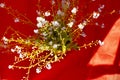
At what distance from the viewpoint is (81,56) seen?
1.97m

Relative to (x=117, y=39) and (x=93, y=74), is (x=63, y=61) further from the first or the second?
(x=117, y=39)

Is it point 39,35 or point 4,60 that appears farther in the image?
point 4,60

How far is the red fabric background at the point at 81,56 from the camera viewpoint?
1.94 m

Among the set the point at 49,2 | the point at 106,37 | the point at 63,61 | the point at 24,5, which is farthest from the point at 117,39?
the point at 24,5

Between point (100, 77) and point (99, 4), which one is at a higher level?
point (99, 4)

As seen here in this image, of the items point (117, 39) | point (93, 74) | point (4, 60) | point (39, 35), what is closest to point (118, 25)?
point (117, 39)

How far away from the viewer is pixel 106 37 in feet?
6.41

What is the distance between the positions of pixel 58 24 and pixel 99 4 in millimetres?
393

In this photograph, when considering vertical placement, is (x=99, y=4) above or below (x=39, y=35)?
above

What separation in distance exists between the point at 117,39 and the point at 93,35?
0.16 m

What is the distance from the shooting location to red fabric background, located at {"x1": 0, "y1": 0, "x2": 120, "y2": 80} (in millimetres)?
1942

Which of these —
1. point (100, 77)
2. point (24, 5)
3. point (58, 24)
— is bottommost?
point (100, 77)

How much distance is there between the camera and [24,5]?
1988 mm

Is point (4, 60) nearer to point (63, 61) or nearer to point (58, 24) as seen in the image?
point (63, 61)
